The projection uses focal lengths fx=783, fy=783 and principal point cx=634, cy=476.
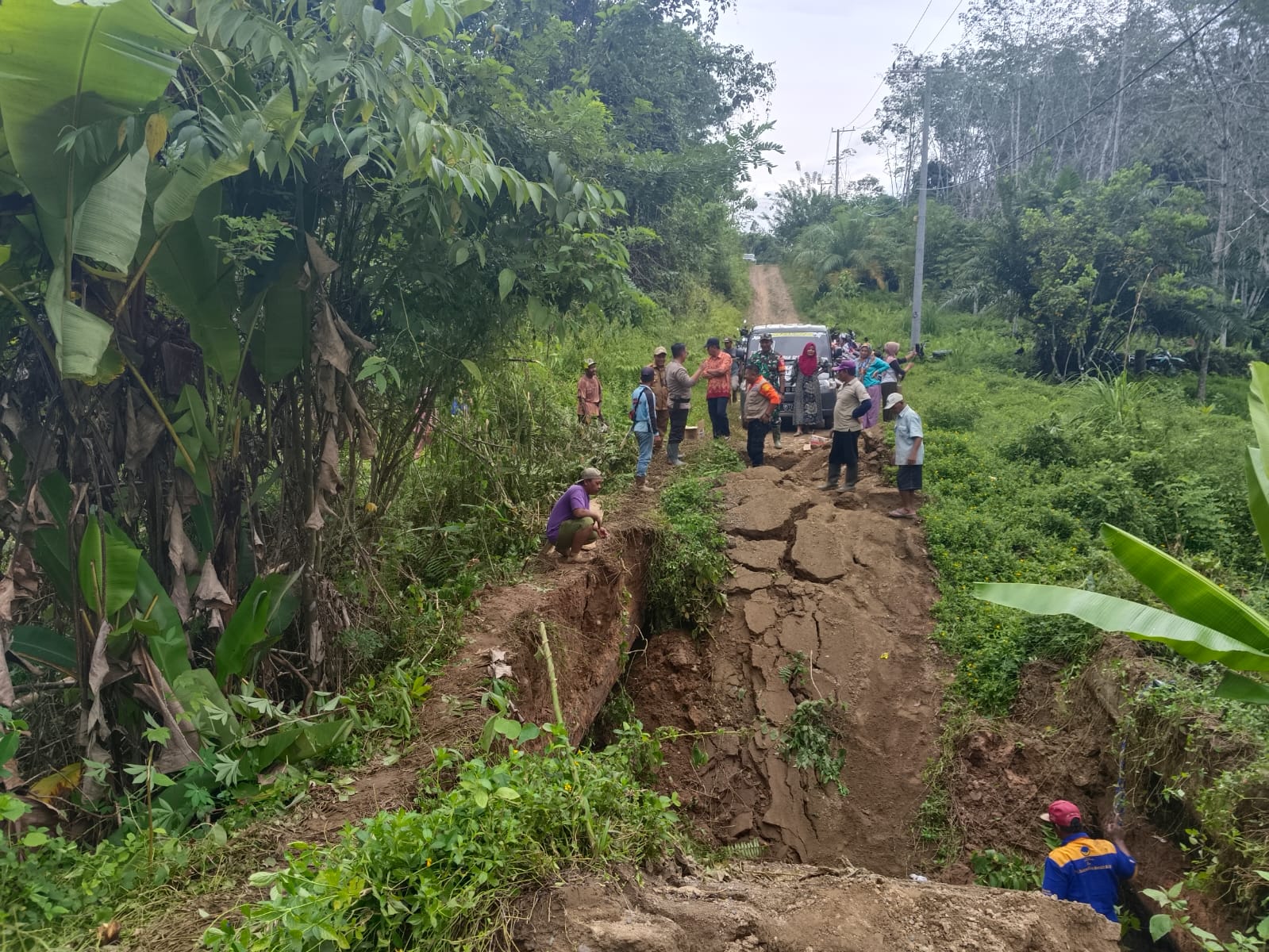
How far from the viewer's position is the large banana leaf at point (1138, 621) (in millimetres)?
3398

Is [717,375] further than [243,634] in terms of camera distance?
Yes

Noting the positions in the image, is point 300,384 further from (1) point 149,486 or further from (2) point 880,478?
(2) point 880,478

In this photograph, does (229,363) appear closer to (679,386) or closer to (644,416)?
(644,416)

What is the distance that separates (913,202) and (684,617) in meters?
39.3

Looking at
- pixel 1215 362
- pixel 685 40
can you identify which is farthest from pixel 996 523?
pixel 1215 362

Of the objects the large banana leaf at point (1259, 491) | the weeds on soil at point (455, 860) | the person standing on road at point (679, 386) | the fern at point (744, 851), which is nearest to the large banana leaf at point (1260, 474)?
the large banana leaf at point (1259, 491)

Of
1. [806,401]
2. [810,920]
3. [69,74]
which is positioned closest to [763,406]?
[806,401]

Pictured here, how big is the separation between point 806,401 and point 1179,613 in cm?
985

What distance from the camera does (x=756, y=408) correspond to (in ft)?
33.3

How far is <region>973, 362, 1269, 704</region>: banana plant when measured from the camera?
11.2 ft

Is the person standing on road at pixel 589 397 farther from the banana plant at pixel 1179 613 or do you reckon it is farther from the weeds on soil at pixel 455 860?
the banana plant at pixel 1179 613

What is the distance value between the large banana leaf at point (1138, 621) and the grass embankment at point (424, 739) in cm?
201

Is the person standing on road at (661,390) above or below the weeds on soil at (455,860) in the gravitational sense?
above

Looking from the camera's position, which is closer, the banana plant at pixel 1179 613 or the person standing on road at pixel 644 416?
the banana plant at pixel 1179 613
